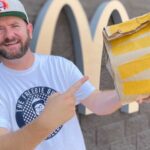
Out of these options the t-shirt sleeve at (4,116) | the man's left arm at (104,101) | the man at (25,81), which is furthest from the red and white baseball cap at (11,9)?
→ the man's left arm at (104,101)

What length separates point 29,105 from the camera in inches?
56.8

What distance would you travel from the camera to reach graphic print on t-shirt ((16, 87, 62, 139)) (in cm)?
143

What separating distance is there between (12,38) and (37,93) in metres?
0.22

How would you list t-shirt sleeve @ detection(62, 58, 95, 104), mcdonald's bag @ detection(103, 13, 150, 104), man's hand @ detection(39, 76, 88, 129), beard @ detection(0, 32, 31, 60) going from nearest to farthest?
man's hand @ detection(39, 76, 88, 129) < mcdonald's bag @ detection(103, 13, 150, 104) < beard @ detection(0, 32, 31, 60) < t-shirt sleeve @ detection(62, 58, 95, 104)

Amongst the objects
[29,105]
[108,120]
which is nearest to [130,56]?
[29,105]

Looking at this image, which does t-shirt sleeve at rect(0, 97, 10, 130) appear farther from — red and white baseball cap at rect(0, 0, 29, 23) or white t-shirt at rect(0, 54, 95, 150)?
red and white baseball cap at rect(0, 0, 29, 23)

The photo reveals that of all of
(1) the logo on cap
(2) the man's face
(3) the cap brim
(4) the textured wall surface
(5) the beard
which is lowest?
(4) the textured wall surface

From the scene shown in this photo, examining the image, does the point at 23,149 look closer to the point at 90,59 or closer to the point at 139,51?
the point at 139,51

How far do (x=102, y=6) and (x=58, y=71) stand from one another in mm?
1210

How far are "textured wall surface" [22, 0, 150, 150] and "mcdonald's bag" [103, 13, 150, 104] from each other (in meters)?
0.92

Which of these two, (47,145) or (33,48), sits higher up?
(33,48)

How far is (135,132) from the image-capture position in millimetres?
3082

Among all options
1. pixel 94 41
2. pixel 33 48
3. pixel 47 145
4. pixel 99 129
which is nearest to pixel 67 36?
pixel 94 41

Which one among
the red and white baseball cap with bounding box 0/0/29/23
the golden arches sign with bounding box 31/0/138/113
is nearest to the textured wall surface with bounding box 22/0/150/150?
the golden arches sign with bounding box 31/0/138/113
